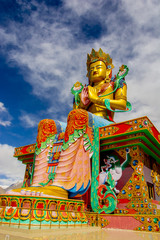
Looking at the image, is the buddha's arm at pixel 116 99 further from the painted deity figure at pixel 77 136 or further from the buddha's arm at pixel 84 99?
the buddha's arm at pixel 84 99

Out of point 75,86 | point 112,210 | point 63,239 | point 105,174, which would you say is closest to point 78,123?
point 105,174

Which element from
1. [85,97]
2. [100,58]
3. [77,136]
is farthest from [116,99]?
[77,136]

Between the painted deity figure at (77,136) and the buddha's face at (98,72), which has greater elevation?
the buddha's face at (98,72)

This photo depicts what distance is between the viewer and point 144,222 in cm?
595

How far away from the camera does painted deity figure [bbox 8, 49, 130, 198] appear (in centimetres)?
676

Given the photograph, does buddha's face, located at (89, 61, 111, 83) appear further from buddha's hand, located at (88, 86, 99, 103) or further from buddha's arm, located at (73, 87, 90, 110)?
buddha's hand, located at (88, 86, 99, 103)

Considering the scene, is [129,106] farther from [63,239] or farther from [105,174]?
[63,239]

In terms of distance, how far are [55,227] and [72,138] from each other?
309 cm

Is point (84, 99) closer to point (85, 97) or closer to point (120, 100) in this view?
point (85, 97)

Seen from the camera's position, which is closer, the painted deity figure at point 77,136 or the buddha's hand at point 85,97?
the painted deity figure at point 77,136

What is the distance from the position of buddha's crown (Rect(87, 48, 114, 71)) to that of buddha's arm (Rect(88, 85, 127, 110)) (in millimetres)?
2274

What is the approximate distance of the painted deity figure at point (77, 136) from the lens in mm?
6762

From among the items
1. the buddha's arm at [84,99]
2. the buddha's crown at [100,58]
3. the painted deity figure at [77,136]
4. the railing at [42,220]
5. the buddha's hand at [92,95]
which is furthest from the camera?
the buddha's crown at [100,58]

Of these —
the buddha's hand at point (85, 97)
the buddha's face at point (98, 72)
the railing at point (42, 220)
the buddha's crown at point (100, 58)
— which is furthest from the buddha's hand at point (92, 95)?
the railing at point (42, 220)
